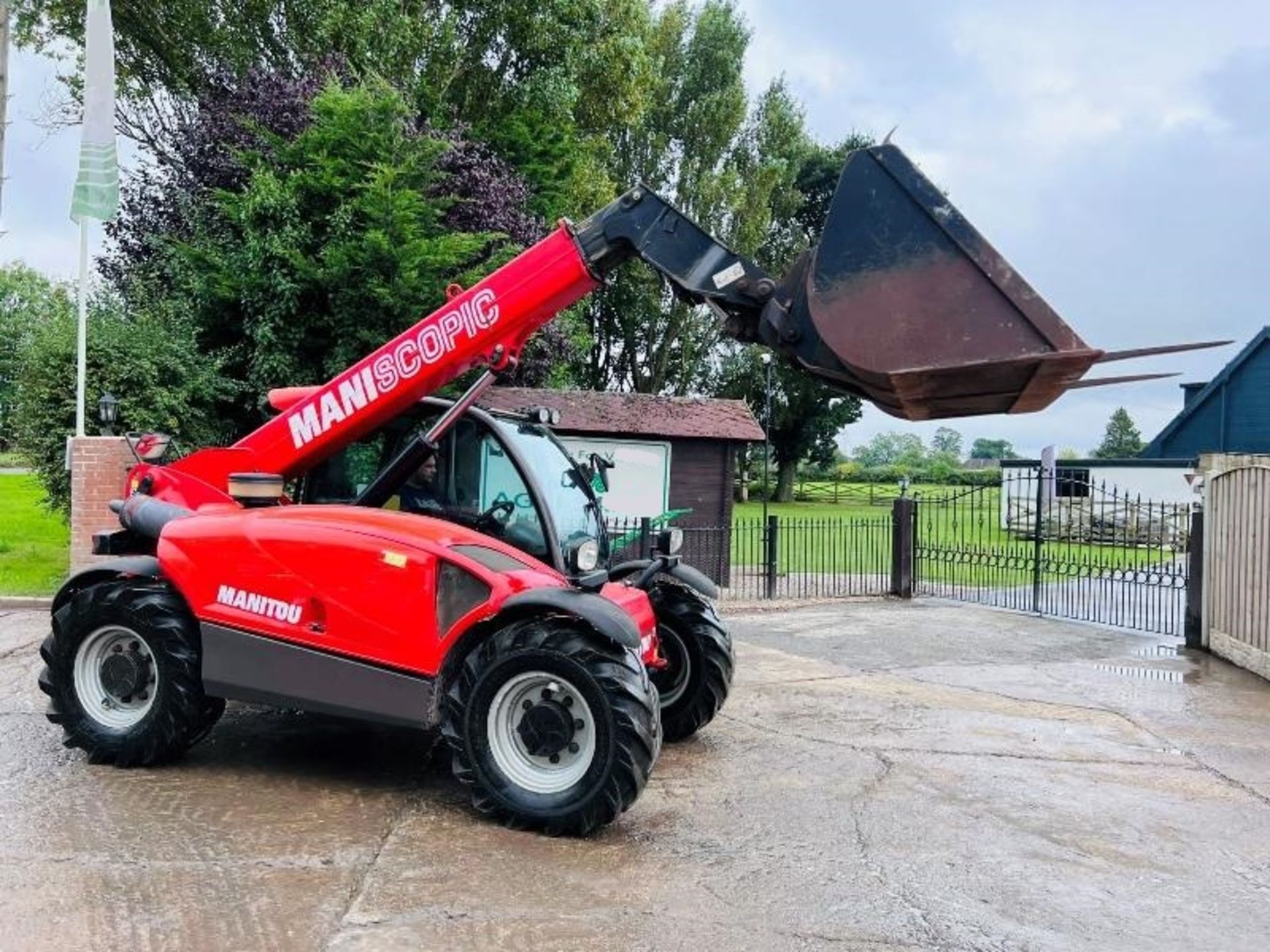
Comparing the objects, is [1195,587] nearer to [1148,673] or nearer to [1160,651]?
[1160,651]

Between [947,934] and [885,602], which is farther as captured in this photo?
[885,602]

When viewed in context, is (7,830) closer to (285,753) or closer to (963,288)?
(285,753)

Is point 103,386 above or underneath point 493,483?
above

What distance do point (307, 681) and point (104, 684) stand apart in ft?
4.49

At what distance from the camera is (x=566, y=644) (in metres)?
4.59

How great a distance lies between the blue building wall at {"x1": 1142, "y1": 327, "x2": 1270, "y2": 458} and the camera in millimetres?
28625

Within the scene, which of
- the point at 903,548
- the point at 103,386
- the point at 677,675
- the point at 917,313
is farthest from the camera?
the point at 903,548

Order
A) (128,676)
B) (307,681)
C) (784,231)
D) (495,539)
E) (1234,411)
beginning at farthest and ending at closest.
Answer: (784,231) → (1234,411) → (128,676) → (495,539) → (307,681)

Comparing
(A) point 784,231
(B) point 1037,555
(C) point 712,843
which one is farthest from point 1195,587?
(A) point 784,231

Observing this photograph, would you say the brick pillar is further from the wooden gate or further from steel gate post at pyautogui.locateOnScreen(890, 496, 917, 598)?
the wooden gate

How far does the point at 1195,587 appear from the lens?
10.4 meters

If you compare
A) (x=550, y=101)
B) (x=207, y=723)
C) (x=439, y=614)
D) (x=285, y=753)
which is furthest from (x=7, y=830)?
(x=550, y=101)

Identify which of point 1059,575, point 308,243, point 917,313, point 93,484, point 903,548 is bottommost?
point 1059,575

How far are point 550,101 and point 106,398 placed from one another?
47.3ft
